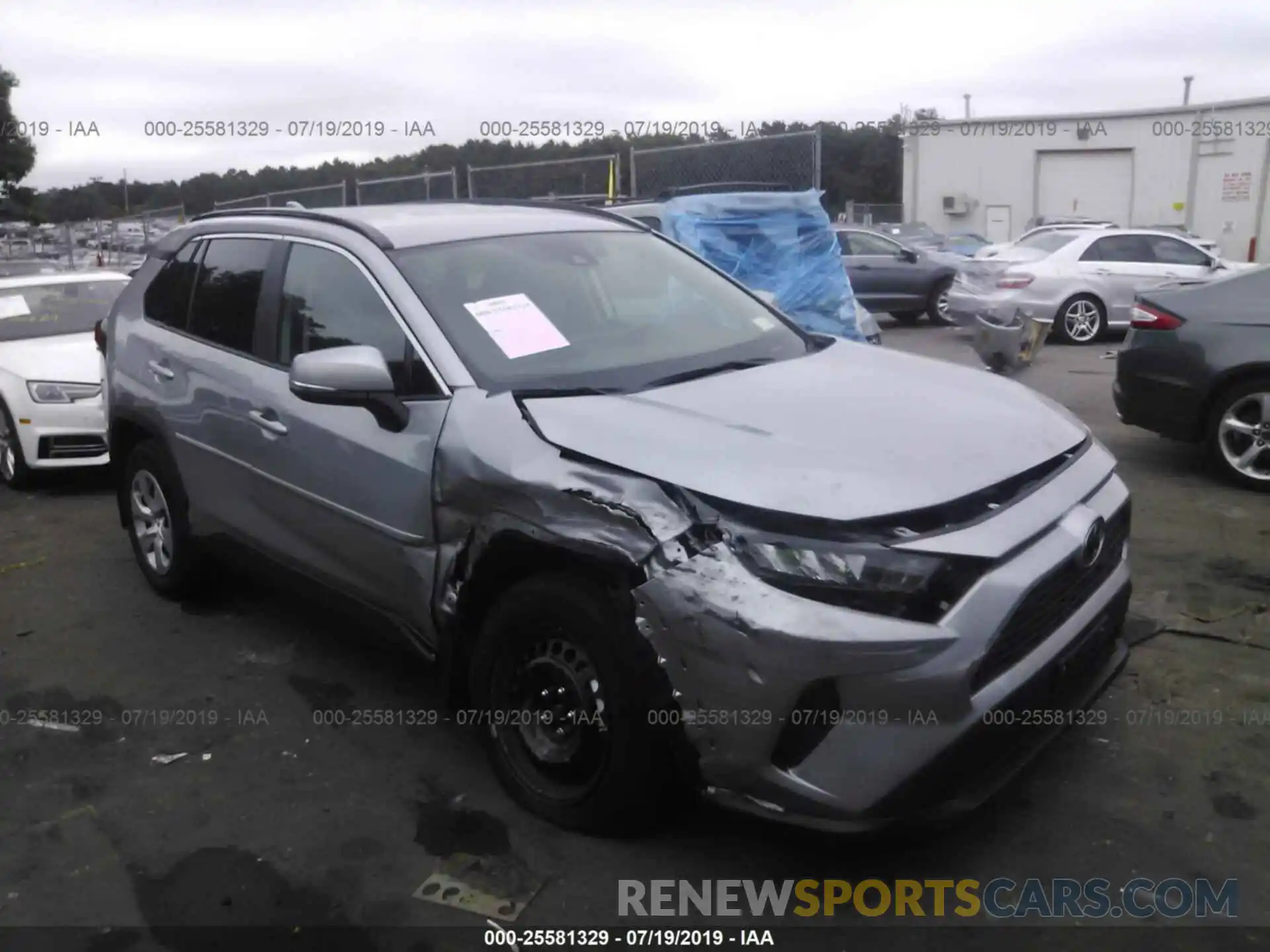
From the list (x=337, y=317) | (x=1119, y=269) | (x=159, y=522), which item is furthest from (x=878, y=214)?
(x=337, y=317)

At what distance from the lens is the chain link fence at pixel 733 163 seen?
11.9 meters

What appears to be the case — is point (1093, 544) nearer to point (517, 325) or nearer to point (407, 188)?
point (517, 325)

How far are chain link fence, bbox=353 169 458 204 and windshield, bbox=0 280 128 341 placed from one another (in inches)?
263

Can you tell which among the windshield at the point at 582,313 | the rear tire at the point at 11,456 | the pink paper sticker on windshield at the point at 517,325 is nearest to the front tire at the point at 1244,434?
the windshield at the point at 582,313

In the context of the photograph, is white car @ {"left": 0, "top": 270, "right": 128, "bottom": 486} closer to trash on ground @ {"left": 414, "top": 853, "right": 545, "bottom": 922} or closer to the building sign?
trash on ground @ {"left": 414, "top": 853, "right": 545, "bottom": 922}

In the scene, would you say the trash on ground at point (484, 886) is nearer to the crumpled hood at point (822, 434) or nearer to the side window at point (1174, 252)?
the crumpled hood at point (822, 434)

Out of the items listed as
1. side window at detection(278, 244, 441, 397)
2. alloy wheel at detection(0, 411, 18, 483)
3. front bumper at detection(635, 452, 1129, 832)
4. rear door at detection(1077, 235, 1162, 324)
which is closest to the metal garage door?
rear door at detection(1077, 235, 1162, 324)

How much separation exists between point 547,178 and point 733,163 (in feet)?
9.98

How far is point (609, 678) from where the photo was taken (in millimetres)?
2859

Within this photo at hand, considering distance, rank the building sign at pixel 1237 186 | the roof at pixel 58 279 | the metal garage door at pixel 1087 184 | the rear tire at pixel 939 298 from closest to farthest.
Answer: the roof at pixel 58 279
the rear tire at pixel 939 298
the building sign at pixel 1237 186
the metal garage door at pixel 1087 184

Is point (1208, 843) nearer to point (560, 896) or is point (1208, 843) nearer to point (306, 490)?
point (560, 896)

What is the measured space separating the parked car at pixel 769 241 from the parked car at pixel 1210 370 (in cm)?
275

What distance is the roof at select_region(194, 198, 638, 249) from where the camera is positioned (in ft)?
12.7

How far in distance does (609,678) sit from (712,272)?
2.17m
